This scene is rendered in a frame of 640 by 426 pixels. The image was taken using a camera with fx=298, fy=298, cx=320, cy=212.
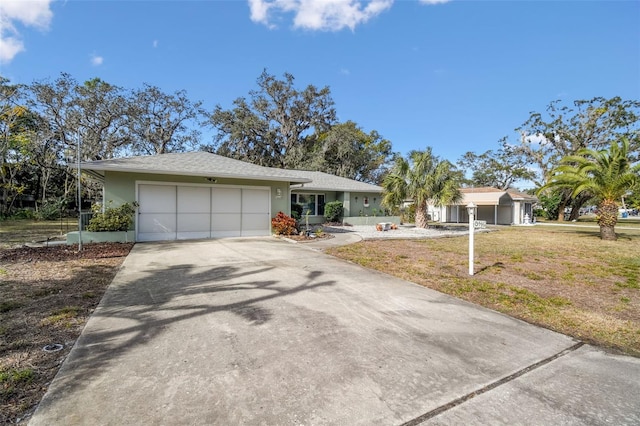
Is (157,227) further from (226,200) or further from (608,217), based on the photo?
(608,217)

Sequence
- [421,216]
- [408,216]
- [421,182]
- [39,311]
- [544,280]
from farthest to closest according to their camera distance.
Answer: [408,216]
[421,216]
[421,182]
[544,280]
[39,311]

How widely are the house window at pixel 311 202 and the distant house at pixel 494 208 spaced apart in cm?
1343

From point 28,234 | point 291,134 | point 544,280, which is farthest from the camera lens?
point 291,134

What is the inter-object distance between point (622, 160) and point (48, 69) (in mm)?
35176

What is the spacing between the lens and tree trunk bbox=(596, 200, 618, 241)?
43.9ft

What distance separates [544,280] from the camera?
6.32 metres

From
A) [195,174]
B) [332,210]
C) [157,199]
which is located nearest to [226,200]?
[195,174]

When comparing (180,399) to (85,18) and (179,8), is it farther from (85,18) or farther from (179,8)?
(85,18)

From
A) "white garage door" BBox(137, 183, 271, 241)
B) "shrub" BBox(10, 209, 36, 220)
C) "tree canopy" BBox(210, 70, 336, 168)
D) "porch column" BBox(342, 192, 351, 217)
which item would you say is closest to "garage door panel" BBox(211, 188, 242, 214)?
"white garage door" BBox(137, 183, 271, 241)

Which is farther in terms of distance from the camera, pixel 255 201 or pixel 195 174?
pixel 255 201

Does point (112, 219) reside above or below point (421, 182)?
below

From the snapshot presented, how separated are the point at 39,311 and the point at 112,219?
268 inches

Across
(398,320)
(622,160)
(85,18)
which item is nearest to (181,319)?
(398,320)

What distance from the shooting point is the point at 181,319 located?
3.80 meters
